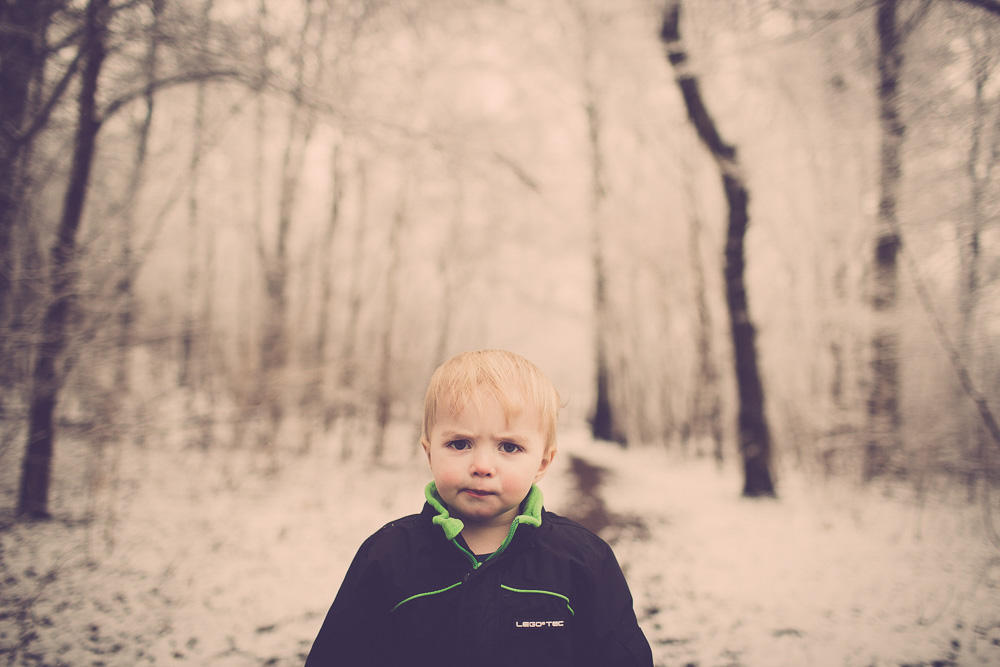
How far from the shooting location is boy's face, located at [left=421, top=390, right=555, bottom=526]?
128 cm

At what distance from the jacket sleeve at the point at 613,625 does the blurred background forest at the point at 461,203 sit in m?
3.03

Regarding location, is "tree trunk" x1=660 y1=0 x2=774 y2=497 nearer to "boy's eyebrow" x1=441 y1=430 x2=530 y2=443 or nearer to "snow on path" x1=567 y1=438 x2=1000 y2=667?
"snow on path" x1=567 y1=438 x2=1000 y2=667

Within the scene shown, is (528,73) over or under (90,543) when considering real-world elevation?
over

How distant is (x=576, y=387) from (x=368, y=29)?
39.1 meters

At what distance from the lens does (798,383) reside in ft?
33.3

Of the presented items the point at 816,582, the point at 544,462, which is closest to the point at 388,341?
the point at 816,582

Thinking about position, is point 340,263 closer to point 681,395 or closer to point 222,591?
point 222,591

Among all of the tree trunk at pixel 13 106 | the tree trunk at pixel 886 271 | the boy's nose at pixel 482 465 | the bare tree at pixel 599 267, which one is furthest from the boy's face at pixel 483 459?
the bare tree at pixel 599 267

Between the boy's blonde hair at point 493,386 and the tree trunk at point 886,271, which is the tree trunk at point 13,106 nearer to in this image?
the boy's blonde hair at point 493,386

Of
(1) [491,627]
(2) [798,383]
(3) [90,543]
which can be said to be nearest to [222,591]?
(3) [90,543]

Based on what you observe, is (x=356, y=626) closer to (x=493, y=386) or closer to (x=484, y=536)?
(x=484, y=536)

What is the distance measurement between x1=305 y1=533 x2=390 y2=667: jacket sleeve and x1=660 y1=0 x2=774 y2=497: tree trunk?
21.8ft

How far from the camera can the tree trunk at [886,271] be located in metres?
4.52

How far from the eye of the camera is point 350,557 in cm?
405
